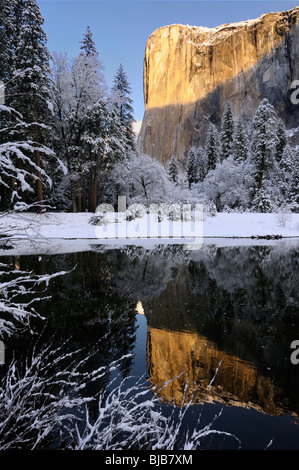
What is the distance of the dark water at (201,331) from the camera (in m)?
3.48

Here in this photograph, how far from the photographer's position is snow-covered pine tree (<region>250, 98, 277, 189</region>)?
31.0 meters

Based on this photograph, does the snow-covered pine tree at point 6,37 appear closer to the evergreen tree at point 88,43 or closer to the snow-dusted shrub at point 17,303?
the evergreen tree at point 88,43

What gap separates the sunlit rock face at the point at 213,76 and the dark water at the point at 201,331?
271 feet

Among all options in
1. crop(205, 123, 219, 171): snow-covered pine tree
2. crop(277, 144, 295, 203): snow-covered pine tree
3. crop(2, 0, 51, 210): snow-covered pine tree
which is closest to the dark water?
crop(2, 0, 51, 210): snow-covered pine tree

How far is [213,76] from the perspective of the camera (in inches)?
3684

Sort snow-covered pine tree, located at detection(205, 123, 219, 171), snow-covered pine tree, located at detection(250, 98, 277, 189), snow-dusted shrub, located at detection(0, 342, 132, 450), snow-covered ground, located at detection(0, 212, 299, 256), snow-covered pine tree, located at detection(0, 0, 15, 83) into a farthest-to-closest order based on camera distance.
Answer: snow-covered pine tree, located at detection(205, 123, 219, 171) → snow-covered pine tree, located at detection(250, 98, 277, 189) → snow-covered pine tree, located at detection(0, 0, 15, 83) → snow-covered ground, located at detection(0, 212, 299, 256) → snow-dusted shrub, located at detection(0, 342, 132, 450)

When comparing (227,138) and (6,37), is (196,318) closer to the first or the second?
(6,37)

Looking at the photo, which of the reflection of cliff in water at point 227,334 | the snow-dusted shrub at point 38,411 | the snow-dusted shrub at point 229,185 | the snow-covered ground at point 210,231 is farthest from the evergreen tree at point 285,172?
the snow-dusted shrub at point 38,411

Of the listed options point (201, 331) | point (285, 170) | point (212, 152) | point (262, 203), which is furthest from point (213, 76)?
point (201, 331)

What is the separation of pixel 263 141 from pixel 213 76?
77.8 metres

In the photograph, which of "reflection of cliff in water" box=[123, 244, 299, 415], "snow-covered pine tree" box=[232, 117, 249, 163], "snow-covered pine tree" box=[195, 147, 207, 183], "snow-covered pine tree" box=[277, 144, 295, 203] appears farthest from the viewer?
"snow-covered pine tree" box=[195, 147, 207, 183]

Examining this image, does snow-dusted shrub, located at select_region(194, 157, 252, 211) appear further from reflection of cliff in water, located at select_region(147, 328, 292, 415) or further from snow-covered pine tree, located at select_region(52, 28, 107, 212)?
reflection of cliff in water, located at select_region(147, 328, 292, 415)

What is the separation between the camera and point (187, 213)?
2550 cm

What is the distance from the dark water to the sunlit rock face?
8260 centimetres
